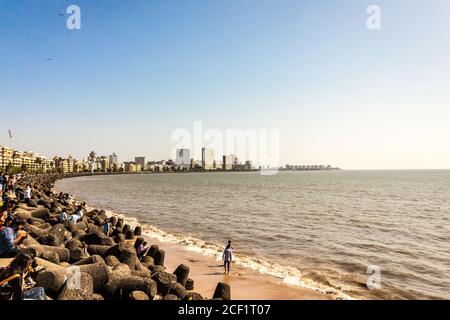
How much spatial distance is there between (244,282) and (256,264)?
357 cm

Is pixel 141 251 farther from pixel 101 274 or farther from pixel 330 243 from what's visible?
pixel 330 243

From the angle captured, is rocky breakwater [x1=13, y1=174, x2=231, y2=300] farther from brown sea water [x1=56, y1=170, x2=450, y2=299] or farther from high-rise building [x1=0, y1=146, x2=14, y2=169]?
high-rise building [x1=0, y1=146, x2=14, y2=169]

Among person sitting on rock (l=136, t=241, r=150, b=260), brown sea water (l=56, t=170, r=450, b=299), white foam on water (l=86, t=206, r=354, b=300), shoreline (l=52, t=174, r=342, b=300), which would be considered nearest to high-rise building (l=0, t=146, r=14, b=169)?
brown sea water (l=56, t=170, r=450, b=299)

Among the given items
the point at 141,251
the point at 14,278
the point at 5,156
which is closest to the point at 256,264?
the point at 141,251

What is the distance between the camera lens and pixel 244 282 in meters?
14.3

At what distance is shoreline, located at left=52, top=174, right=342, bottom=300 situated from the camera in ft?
42.2

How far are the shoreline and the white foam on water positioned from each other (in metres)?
0.10

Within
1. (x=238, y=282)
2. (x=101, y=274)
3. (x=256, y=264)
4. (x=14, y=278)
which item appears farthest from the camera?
(x=256, y=264)

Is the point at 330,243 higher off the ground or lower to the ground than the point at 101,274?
lower

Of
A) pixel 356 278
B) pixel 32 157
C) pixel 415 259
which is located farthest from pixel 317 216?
pixel 32 157

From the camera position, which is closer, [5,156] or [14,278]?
[14,278]

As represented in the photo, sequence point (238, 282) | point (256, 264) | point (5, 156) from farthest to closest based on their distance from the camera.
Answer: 1. point (5, 156)
2. point (256, 264)
3. point (238, 282)
